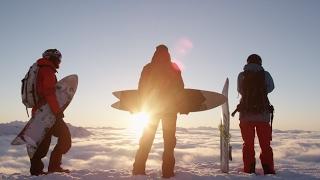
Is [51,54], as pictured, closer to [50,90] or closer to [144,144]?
[50,90]

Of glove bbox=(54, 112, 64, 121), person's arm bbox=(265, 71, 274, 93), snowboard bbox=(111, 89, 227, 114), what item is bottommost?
glove bbox=(54, 112, 64, 121)

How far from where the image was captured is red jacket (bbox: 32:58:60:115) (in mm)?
7070

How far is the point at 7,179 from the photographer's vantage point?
6.47 metres

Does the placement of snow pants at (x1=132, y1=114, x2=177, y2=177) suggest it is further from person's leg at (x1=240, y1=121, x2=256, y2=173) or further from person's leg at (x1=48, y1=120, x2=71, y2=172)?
person's leg at (x1=240, y1=121, x2=256, y2=173)

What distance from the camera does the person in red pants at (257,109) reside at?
26.0 feet

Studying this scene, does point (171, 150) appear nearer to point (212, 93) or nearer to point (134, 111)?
point (134, 111)

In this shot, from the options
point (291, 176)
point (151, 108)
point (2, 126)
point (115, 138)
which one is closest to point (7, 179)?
point (151, 108)

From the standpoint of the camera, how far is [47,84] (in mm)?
7059

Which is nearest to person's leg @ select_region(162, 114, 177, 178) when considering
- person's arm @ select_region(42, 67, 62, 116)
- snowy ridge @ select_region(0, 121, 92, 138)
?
person's arm @ select_region(42, 67, 62, 116)

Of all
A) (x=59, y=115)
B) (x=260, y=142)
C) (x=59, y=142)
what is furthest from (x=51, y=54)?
(x=260, y=142)

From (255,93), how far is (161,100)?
2.01 m

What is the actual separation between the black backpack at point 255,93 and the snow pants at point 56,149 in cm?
338

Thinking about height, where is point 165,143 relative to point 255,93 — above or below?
below

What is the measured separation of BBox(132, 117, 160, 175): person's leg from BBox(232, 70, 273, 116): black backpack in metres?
2.00
